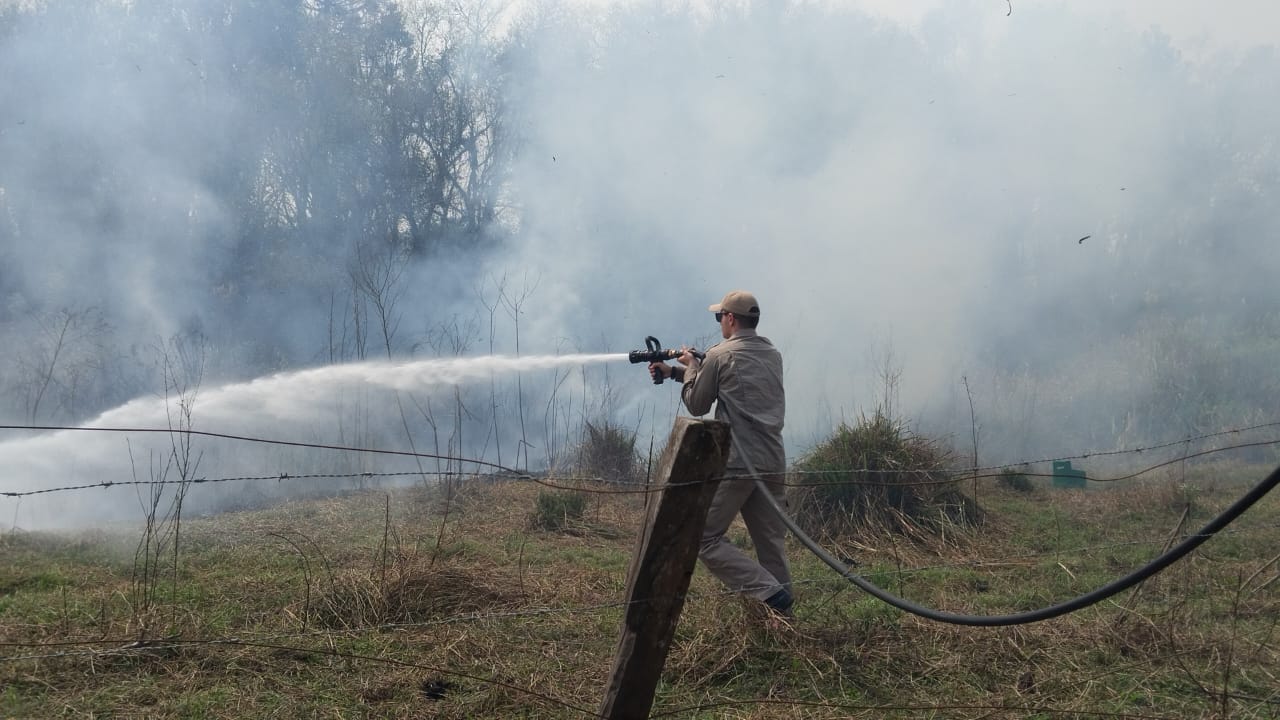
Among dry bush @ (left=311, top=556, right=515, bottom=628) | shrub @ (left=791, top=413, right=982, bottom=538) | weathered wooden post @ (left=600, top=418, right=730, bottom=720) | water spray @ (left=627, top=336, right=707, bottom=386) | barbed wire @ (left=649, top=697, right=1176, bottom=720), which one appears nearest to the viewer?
weathered wooden post @ (left=600, top=418, right=730, bottom=720)

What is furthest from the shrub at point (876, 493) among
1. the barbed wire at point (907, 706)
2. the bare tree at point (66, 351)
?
the bare tree at point (66, 351)

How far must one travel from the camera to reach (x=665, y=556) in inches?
101

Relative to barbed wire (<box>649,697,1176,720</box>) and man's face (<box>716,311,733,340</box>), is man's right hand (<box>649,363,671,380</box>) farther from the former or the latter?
barbed wire (<box>649,697,1176,720</box>)

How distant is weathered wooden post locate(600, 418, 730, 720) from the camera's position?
8.26 ft

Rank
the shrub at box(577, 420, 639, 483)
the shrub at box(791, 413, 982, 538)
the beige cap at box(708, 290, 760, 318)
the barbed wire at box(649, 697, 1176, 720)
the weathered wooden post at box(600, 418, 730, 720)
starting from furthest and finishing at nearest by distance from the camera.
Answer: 1. the shrub at box(577, 420, 639, 483)
2. the shrub at box(791, 413, 982, 538)
3. the beige cap at box(708, 290, 760, 318)
4. the barbed wire at box(649, 697, 1176, 720)
5. the weathered wooden post at box(600, 418, 730, 720)

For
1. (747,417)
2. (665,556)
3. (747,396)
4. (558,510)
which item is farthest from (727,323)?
(558,510)

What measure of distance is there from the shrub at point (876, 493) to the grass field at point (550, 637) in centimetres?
68

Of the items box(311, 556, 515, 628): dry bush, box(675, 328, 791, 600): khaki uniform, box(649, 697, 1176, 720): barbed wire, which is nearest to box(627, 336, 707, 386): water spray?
box(675, 328, 791, 600): khaki uniform

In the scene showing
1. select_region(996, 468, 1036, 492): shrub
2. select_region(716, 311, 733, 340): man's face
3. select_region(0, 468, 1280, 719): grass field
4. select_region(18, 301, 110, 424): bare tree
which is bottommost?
select_region(0, 468, 1280, 719): grass field

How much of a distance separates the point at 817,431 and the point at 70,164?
11471mm

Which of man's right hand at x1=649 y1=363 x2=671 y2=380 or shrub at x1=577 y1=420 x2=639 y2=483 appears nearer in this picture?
man's right hand at x1=649 y1=363 x2=671 y2=380

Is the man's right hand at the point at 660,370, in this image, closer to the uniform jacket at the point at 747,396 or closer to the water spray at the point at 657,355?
the water spray at the point at 657,355

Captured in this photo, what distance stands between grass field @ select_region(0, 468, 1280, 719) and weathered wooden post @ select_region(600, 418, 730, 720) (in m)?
Answer: 0.37

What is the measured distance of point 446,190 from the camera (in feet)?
48.2
